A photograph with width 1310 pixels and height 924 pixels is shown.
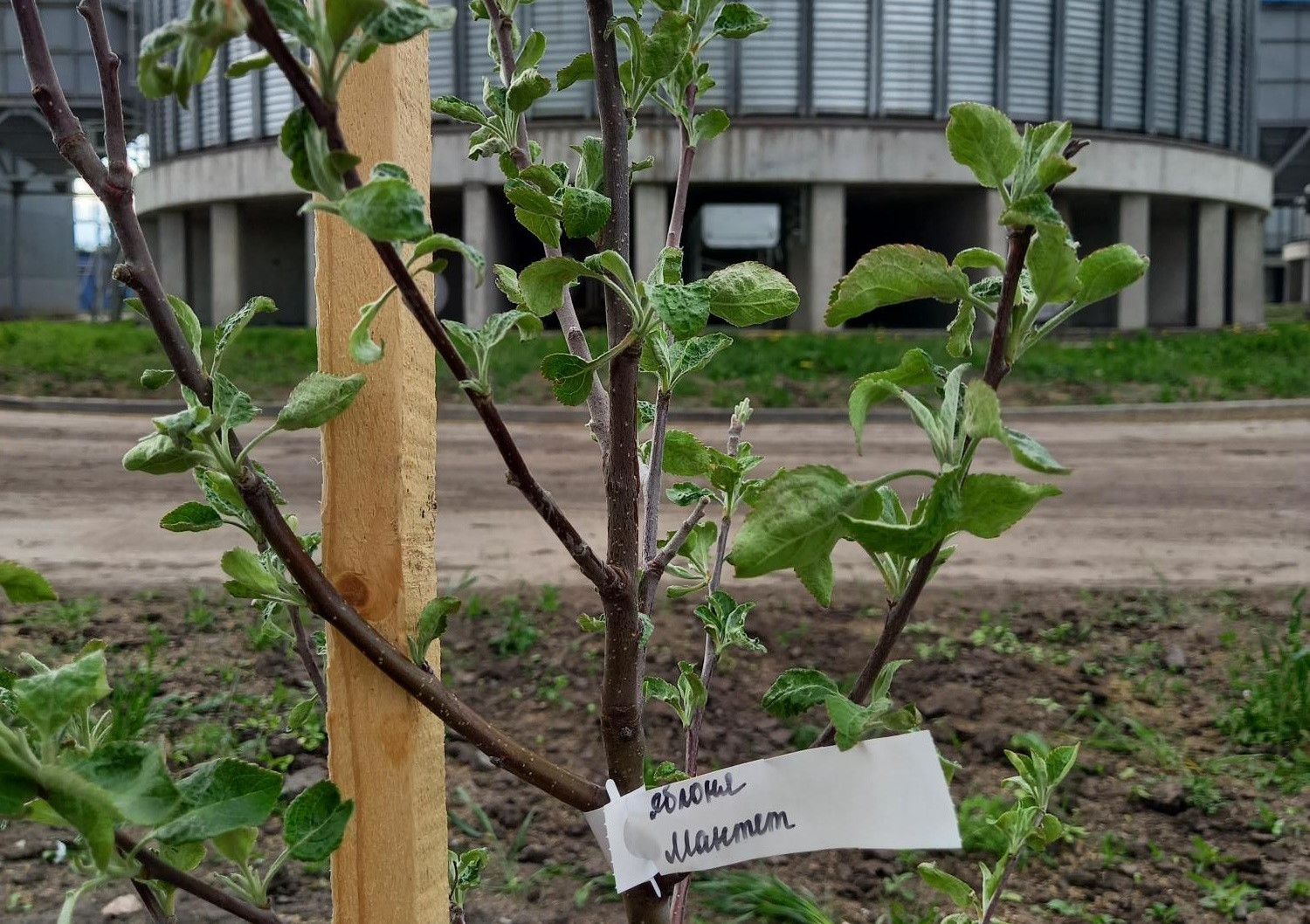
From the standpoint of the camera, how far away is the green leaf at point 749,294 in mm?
815

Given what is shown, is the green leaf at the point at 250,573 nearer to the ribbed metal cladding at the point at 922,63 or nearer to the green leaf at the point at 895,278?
the green leaf at the point at 895,278

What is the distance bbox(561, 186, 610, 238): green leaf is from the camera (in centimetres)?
77

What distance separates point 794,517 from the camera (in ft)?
2.17

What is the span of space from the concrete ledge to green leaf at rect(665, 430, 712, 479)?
8.75 m

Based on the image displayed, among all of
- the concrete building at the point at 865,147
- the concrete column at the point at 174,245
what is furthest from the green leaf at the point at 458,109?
the concrete column at the point at 174,245

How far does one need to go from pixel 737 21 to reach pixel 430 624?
60cm

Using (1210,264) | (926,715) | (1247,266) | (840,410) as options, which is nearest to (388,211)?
(926,715)

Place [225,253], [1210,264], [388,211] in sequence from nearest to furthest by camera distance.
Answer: [388,211]
[225,253]
[1210,264]

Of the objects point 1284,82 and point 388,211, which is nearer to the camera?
point 388,211

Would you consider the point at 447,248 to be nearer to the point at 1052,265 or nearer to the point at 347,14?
the point at 347,14

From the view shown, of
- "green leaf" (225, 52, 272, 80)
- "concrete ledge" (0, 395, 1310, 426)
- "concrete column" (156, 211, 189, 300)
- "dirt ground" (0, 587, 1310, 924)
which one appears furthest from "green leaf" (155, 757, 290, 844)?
"concrete column" (156, 211, 189, 300)

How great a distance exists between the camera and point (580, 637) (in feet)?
11.4

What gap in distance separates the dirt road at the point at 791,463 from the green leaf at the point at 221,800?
3634 millimetres

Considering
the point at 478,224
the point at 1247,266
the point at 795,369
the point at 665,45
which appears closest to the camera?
the point at 665,45
